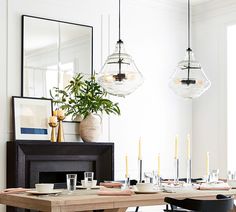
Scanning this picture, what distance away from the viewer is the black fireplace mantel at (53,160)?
5.28 metres

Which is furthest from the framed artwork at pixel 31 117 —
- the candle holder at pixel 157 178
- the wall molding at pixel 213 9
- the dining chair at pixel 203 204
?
the wall molding at pixel 213 9

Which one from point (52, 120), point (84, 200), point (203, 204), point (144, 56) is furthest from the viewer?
point (144, 56)

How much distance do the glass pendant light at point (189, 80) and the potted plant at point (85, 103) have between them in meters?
1.27

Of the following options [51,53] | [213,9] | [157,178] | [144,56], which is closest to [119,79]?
[157,178]

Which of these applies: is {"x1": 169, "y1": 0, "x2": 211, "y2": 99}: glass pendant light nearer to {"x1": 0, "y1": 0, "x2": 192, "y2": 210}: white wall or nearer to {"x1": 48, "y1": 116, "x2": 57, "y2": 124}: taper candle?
{"x1": 48, "y1": 116, "x2": 57, "y2": 124}: taper candle

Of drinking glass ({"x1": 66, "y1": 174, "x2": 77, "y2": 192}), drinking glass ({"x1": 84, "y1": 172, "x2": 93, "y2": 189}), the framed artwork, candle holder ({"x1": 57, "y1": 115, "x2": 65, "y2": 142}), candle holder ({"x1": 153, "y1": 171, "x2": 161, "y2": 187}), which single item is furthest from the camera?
candle holder ({"x1": 57, "y1": 115, "x2": 65, "y2": 142})

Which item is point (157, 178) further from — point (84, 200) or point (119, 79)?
point (84, 200)

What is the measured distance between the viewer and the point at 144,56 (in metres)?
6.69

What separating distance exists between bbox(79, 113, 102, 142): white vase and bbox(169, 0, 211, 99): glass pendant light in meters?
1.30

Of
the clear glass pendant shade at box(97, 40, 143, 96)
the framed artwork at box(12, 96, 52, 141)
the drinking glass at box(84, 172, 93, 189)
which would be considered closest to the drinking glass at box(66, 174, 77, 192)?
the drinking glass at box(84, 172, 93, 189)

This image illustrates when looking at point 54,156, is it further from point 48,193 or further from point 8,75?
point 48,193

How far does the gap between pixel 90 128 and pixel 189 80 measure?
146 centimetres

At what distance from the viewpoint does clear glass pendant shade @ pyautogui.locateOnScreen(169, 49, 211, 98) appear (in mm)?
4660

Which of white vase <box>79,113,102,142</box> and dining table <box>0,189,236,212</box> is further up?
white vase <box>79,113,102,142</box>
